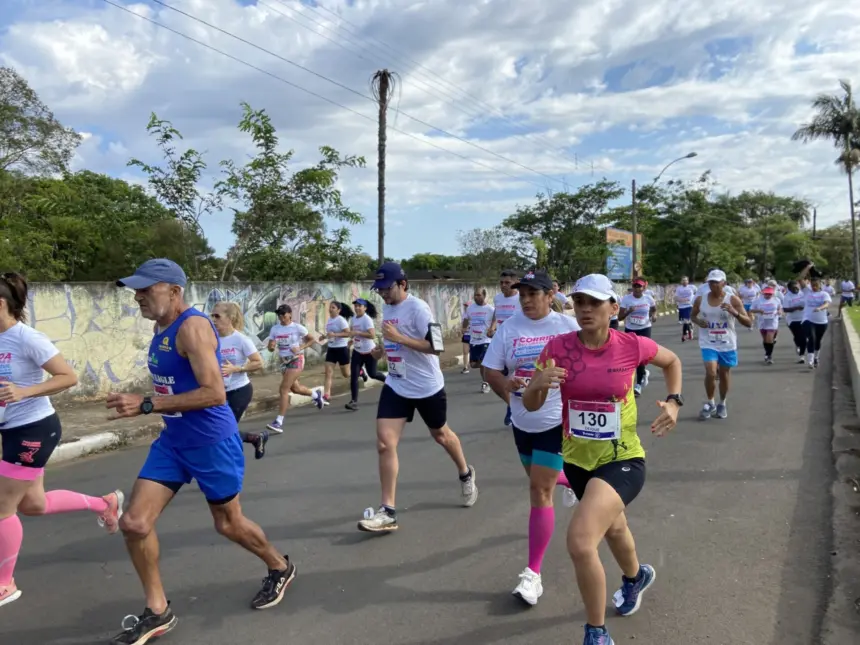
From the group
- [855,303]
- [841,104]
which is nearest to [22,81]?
[855,303]

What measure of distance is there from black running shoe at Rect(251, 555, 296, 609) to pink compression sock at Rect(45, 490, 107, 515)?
4.32ft

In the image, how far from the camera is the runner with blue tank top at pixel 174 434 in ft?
10.1

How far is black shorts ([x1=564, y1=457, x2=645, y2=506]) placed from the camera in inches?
116

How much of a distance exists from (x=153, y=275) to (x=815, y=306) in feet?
42.8

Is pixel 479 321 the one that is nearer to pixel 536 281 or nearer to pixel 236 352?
pixel 236 352

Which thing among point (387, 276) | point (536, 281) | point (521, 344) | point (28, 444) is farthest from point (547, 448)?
point (28, 444)

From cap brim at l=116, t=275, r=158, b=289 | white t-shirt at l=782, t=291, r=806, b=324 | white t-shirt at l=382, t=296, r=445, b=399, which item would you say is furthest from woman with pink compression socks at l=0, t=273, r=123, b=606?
white t-shirt at l=782, t=291, r=806, b=324

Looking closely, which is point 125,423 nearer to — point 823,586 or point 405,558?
point 405,558

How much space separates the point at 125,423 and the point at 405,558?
20.3 ft

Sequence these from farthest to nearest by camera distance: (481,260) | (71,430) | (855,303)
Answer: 1. (855,303)
2. (481,260)
3. (71,430)

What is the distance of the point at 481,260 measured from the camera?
100 ft

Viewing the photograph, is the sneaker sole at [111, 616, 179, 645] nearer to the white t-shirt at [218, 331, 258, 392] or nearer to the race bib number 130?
the race bib number 130

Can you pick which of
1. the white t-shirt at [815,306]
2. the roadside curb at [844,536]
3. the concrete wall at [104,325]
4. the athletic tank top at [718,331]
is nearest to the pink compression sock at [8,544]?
the roadside curb at [844,536]

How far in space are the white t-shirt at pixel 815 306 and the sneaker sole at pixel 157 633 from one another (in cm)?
1295
